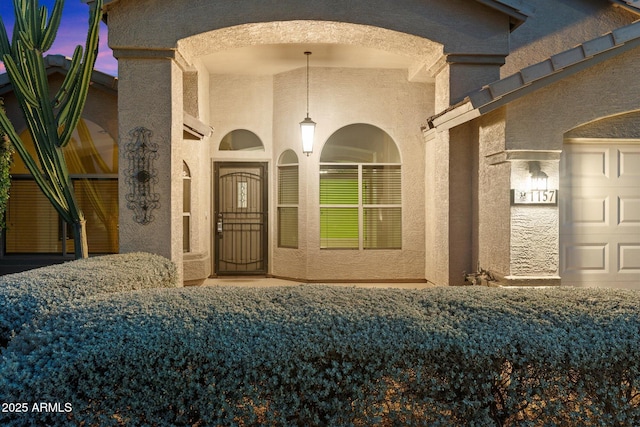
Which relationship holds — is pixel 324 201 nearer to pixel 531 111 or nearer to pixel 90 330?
pixel 531 111

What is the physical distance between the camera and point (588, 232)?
7.51 metres

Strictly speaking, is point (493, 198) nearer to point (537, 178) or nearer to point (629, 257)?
point (537, 178)

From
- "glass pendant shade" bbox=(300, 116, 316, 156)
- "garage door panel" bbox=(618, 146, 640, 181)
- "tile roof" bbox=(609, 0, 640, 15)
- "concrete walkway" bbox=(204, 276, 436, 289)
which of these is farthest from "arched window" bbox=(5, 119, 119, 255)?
"tile roof" bbox=(609, 0, 640, 15)

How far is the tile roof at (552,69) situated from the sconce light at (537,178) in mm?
1002

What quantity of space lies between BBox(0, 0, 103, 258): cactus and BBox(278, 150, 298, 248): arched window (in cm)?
472

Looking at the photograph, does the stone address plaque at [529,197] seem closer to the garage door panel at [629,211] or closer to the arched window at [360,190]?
the garage door panel at [629,211]

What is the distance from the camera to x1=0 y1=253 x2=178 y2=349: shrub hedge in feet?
13.6

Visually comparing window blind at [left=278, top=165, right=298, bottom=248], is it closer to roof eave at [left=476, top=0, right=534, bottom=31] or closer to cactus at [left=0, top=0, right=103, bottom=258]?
cactus at [left=0, top=0, right=103, bottom=258]

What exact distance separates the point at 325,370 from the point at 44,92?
6035mm

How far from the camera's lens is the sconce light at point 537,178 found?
686 centimetres

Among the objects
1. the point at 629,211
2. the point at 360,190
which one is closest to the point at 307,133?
the point at 360,190

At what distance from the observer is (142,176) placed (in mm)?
7254

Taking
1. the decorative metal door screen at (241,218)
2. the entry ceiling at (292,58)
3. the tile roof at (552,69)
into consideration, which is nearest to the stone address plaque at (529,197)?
the tile roof at (552,69)

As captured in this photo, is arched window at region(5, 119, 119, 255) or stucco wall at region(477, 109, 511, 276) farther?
arched window at region(5, 119, 119, 255)
